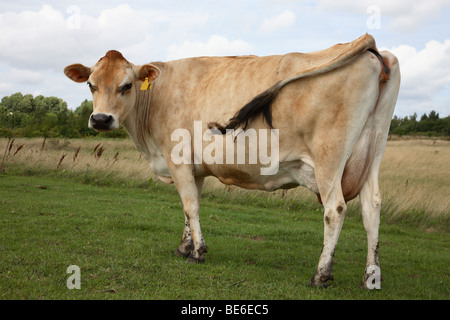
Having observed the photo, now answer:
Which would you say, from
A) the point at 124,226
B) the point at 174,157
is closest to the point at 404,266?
the point at 174,157

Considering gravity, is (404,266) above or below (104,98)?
below

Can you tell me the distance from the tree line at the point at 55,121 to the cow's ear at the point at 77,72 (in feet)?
75.5

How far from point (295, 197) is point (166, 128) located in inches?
274

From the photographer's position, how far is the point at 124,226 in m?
8.63

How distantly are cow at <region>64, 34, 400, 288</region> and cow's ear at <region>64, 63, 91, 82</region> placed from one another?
2cm

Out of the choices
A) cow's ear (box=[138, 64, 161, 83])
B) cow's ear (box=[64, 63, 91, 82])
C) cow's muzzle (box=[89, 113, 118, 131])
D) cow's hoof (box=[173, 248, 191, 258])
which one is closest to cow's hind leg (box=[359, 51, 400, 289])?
cow's hoof (box=[173, 248, 191, 258])

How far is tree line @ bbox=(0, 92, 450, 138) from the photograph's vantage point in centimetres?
3969

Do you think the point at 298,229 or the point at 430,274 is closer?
the point at 430,274

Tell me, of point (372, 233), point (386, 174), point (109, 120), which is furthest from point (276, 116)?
point (386, 174)

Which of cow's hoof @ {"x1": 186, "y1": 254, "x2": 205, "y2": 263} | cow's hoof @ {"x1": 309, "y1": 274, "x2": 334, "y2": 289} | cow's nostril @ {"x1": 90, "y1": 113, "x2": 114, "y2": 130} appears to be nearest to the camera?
cow's hoof @ {"x1": 309, "y1": 274, "x2": 334, "y2": 289}

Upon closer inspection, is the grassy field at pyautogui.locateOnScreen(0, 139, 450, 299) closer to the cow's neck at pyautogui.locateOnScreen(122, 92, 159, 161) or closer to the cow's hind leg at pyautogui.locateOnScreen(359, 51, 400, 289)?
the cow's hind leg at pyautogui.locateOnScreen(359, 51, 400, 289)

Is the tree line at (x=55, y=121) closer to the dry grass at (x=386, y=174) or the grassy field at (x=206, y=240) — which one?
the dry grass at (x=386, y=174)

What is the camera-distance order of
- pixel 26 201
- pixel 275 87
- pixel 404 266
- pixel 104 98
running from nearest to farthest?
pixel 275 87, pixel 104 98, pixel 404 266, pixel 26 201

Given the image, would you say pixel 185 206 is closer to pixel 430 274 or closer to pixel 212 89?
pixel 212 89
